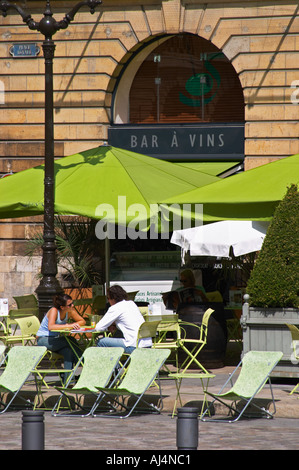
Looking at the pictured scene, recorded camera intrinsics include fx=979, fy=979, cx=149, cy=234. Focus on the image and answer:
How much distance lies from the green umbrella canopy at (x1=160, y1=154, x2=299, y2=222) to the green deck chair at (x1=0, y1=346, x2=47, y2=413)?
9.87 feet

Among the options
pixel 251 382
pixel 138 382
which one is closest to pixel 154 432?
pixel 138 382

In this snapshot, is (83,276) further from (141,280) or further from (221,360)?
(221,360)

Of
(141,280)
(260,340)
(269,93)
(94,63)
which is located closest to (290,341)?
(260,340)

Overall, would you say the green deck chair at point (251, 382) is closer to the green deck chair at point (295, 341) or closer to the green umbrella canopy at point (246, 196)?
the green deck chair at point (295, 341)

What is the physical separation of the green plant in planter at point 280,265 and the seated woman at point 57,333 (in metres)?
2.34

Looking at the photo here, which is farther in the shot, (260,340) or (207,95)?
Answer: (207,95)

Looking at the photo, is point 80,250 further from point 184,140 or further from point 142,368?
point 142,368

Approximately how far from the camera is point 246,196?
1277 cm

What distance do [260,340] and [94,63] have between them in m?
10.5

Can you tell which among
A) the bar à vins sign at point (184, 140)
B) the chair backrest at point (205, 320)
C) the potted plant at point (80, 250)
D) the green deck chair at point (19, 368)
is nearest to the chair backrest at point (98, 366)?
the green deck chair at point (19, 368)

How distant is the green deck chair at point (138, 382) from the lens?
417 inches

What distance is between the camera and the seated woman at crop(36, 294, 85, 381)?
1246cm

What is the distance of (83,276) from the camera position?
18.8 metres

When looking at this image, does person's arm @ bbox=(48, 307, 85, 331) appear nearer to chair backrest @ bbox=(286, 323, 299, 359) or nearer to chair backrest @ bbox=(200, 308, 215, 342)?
chair backrest @ bbox=(200, 308, 215, 342)
